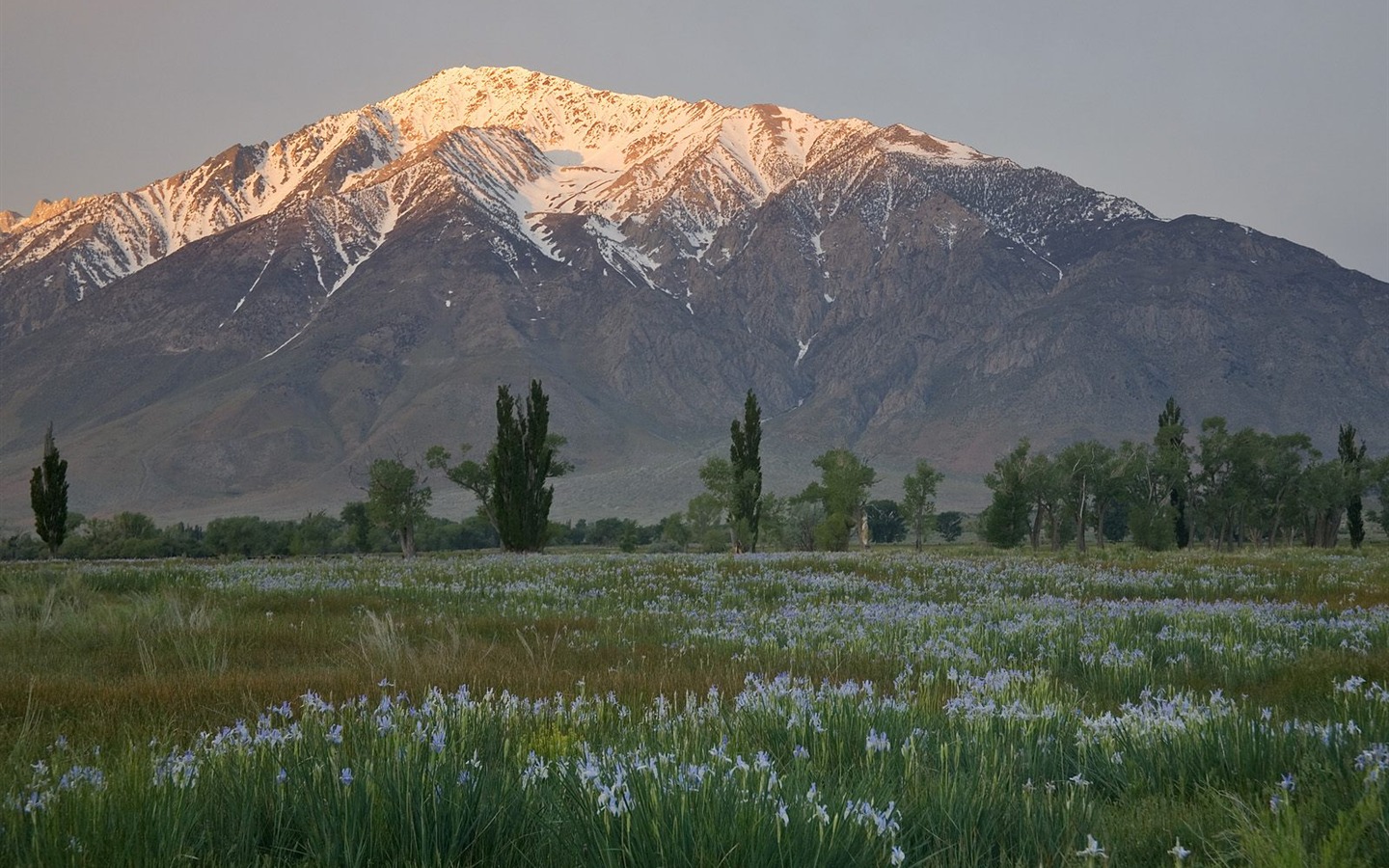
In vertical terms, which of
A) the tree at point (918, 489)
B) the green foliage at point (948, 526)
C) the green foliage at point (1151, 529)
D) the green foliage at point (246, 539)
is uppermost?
the tree at point (918, 489)

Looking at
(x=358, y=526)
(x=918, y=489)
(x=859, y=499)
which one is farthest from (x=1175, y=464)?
(x=358, y=526)

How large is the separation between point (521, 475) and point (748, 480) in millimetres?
17869

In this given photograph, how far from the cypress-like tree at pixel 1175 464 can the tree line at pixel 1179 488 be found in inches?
4.1

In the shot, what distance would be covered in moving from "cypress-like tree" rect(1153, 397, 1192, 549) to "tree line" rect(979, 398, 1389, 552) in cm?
10

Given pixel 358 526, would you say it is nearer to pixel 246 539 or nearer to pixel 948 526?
pixel 246 539

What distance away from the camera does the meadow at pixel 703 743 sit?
9.89 feet

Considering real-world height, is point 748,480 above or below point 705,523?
above

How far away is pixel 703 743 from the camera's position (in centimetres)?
433

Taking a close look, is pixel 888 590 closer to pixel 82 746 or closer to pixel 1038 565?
pixel 1038 565

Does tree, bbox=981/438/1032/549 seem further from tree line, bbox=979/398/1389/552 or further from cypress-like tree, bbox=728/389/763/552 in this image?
cypress-like tree, bbox=728/389/763/552

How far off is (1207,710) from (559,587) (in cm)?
1234

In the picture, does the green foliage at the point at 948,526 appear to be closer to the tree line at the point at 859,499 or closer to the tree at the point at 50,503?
the tree line at the point at 859,499

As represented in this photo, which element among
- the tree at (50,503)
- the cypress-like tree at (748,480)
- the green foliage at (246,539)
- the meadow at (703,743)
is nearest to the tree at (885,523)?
the green foliage at (246,539)

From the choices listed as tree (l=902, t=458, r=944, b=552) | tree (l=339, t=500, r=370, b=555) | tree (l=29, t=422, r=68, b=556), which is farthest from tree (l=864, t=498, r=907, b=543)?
tree (l=29, t=422, r=68, b=556)
